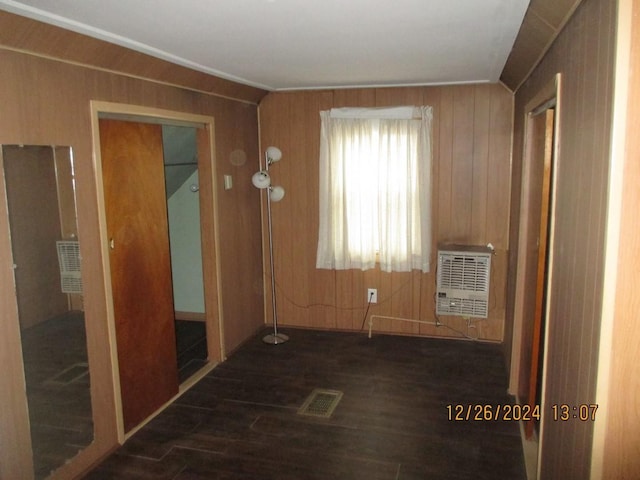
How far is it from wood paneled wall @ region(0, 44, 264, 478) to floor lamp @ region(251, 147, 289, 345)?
0.30 metres

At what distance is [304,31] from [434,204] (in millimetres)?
2338

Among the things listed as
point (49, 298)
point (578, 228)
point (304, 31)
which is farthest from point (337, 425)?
point (304, 31)

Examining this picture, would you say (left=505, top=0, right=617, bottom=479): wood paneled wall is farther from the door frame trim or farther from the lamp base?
the lamp base

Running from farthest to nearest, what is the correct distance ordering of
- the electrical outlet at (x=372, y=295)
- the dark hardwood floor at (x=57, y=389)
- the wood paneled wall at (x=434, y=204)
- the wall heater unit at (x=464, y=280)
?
the electrical outlet at (x=372, y=295), the wood paneled wall at (x=434, y=204), the wall heater unit at (x=464, y=280), the dark hardwood floor at (x=57, y=389)

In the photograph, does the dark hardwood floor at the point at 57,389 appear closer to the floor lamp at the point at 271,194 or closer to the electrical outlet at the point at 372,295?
the floor lamp at the point at 271,194

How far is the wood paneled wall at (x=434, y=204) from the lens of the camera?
4199 mm

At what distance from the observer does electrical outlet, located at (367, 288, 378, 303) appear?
4.64 m

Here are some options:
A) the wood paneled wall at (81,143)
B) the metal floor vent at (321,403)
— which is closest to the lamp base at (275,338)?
the wood paneled wall at (81,143)

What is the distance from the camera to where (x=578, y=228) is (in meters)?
1.67

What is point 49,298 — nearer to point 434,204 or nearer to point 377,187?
point 377,187

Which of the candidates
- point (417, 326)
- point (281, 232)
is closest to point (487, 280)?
point (417, 326)

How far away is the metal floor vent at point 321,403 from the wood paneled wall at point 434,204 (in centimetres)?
132

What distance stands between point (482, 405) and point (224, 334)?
206 centimetres

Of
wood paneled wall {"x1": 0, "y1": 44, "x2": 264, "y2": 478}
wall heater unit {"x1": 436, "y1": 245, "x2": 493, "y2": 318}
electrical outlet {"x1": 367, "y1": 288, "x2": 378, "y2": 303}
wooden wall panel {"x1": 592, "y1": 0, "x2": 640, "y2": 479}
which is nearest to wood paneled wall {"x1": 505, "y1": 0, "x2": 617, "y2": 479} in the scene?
wooden wall panel {"x1": 592, "y1": 0, "x2": 640, "y2": 479}
